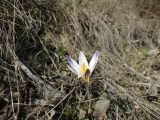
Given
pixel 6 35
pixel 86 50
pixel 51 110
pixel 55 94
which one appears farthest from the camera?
pixel 86 50

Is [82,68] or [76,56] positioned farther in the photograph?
[76,56]

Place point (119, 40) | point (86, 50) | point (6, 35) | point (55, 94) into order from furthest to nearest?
point (119, 40), point (86, 50), point (6, 35), point (55, 94)

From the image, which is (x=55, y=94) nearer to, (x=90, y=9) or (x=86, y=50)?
(x=86, y=50)

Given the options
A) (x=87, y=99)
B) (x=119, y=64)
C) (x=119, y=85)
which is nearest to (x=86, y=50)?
(x=119, y=64)

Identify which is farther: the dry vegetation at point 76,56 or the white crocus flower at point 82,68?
the dry vegetation at point 76,56

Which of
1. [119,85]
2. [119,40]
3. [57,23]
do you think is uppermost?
[57,23]

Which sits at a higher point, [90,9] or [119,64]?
[90,9]

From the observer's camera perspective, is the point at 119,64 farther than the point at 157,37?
No

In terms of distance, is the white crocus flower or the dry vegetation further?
the dry vegetation
